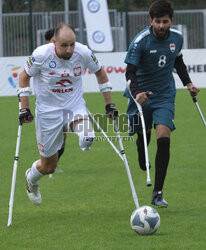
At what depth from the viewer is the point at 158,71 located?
8.57 metres

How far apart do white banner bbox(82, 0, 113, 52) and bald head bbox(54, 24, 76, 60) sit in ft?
69.9

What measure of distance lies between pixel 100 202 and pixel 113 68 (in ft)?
56.6

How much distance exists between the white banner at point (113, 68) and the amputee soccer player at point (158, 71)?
54.5ft

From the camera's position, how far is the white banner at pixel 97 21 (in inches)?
1133

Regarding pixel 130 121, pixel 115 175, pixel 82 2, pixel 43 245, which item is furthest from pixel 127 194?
pixel 82 2

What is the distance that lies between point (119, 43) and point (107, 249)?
2563cm

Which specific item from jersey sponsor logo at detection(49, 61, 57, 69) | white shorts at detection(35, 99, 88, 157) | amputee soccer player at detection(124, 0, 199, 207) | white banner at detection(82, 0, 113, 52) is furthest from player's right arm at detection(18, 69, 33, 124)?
white banner at detection(82, 0, 113, 52)

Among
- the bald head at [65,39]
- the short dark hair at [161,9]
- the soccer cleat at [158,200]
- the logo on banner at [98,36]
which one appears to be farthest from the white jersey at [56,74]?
the logo on banner at [98,36]

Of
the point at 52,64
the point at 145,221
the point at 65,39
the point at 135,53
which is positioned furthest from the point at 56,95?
the point at 145,221

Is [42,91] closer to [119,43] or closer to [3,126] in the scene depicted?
[3,126]

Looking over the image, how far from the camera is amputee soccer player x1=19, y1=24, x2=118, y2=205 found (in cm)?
762

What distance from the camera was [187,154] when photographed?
1262 cm

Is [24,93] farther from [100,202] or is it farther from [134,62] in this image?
[100,202]

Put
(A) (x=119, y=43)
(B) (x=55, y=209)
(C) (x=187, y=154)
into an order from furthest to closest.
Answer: (A) (x=119, y=43), (C) (x=187, y=154), (B) (x=55, y=209)
